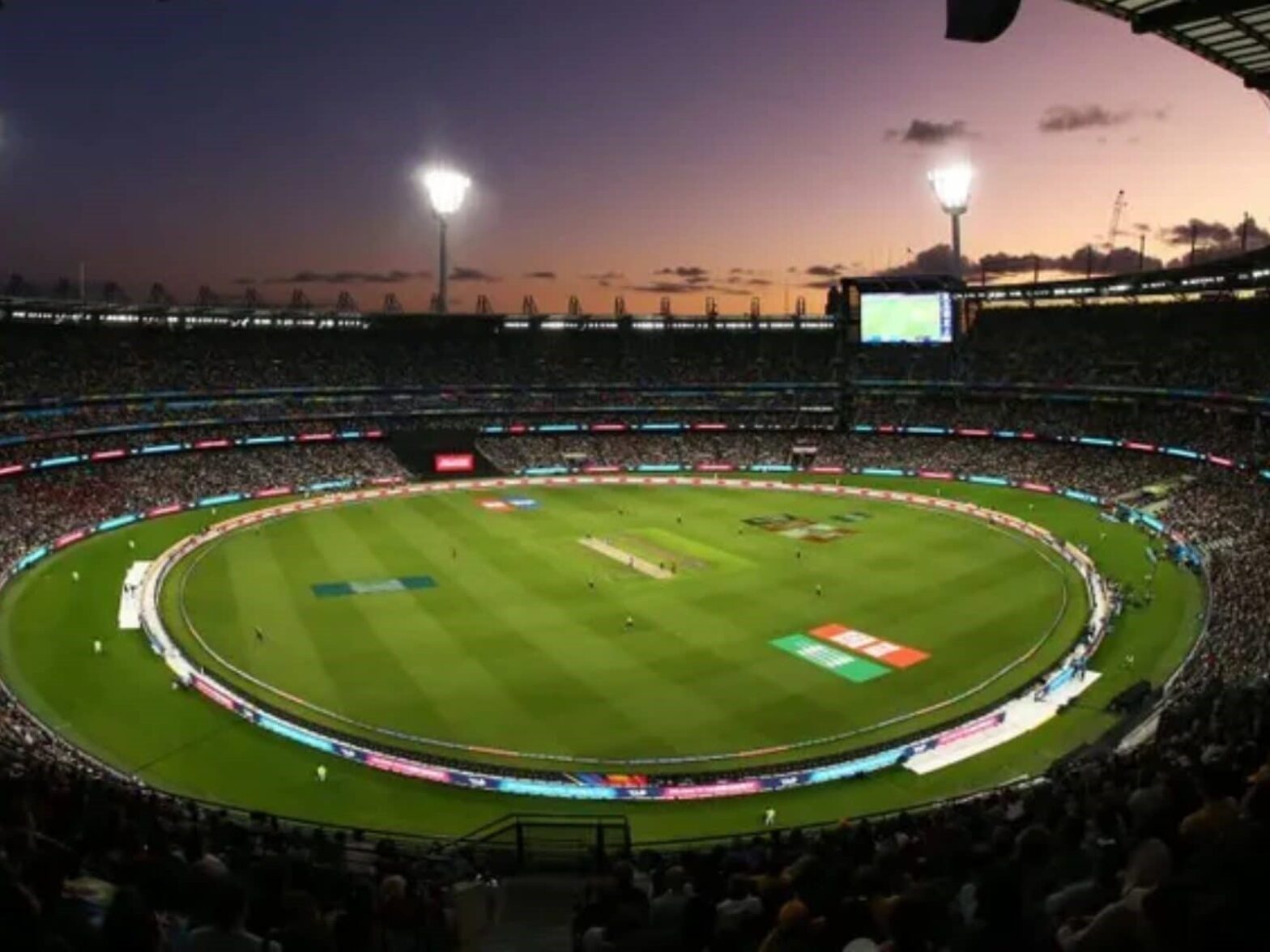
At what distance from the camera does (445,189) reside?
315 feet

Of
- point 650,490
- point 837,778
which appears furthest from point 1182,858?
point 650,490

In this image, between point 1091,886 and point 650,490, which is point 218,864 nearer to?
point 1091,886

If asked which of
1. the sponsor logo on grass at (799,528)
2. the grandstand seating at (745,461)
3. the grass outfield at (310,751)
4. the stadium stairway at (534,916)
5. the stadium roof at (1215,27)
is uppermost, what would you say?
the stadium roof at (1215,27)

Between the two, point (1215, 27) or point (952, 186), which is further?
point (952, 186)

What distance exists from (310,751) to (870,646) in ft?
78.9

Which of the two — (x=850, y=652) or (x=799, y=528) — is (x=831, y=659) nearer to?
(x=850, y=652)

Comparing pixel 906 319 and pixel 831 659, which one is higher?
pixel 906 319

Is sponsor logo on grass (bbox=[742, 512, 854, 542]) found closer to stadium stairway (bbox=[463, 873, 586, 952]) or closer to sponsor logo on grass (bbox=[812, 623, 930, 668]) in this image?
sponsor logo on grass (bbox=[812, 623, 930, 668])

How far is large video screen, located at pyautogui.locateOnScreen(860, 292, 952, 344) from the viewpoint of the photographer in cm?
9169

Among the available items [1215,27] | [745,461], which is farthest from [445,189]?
[1215,27]

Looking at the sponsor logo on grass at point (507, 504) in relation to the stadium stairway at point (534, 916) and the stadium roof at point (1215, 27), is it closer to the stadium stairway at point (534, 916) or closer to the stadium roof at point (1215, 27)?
the stadium stairway at point (534, 916)

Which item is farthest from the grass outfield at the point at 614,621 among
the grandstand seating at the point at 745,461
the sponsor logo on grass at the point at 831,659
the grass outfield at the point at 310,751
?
the grandstand seating at the point at 745,461

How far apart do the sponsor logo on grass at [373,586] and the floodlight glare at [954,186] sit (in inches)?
2457

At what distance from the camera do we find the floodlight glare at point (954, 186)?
91.4 m
